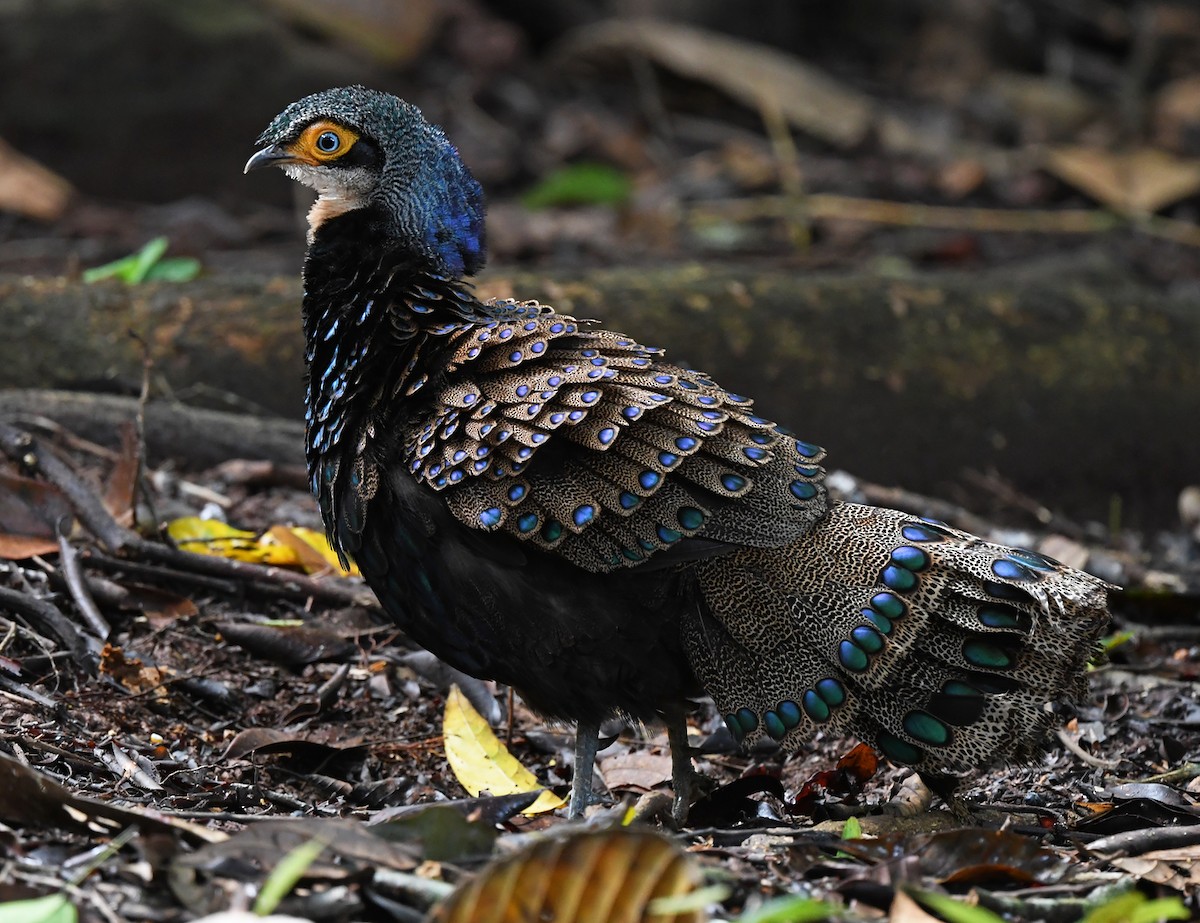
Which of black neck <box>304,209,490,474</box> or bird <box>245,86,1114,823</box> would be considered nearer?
bird <box>245,86,1114,823</box>

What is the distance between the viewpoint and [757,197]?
1075 centimetres

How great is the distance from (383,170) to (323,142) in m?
0.20

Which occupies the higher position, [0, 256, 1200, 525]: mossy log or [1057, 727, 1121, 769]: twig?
[0, 256, 1200, 525]: mossy log

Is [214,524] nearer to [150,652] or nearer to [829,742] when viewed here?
[150,652]

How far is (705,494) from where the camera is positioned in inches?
145

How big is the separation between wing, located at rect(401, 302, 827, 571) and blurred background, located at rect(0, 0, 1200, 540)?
2838mm

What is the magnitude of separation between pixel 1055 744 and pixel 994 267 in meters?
5.61

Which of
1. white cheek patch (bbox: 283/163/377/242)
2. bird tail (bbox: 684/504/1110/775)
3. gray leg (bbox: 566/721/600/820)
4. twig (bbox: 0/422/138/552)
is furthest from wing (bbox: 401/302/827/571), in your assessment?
twig (bbox: 0/422/138/552)

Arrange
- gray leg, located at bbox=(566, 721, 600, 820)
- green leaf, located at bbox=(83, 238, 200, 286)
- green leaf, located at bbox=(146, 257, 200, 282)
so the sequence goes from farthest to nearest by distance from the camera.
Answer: green leaf, located at bbox=(146, 257, 200, 282) → green leaf, located at bbox=(83, 238, 200, 286) → gray leg, located at bbox=(566, 721, 600, 820)

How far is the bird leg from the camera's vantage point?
13.2ft

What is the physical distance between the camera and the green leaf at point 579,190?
34.7 ft

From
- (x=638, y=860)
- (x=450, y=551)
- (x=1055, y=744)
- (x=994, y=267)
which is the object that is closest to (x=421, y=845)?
(x=638, y=860)

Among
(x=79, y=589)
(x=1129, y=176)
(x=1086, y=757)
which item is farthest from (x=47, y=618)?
(x=1129, y=176)

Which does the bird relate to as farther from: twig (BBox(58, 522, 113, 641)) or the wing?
twig (BBox(58, 522, 113, 641))
